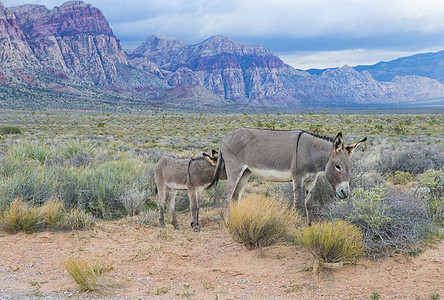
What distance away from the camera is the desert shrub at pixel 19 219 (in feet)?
23.2

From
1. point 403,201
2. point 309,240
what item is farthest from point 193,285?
point 403,201

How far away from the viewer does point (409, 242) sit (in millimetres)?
5820

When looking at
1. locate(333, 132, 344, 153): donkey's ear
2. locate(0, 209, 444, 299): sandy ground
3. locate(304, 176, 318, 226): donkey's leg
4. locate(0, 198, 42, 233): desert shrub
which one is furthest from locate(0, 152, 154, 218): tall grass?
locate(333, 132, 344, 153): donkey's ear

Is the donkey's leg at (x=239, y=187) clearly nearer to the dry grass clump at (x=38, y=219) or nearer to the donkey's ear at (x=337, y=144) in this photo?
the donkey's ear at (x=337, y=144)

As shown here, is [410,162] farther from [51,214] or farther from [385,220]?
[51,214]

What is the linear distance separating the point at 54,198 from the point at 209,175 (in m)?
3.79

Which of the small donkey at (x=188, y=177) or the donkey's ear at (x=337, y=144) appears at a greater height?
the donkey's ear at (x=337, y=144)

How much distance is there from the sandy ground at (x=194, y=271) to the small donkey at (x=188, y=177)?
3.13 ft

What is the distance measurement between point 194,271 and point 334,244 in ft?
7.44

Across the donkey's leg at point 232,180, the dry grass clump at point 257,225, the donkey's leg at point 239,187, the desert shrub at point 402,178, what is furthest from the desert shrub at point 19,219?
the desert shrub at point 402,178

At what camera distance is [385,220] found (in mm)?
5949

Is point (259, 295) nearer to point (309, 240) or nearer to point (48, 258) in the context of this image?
point (309, 240)

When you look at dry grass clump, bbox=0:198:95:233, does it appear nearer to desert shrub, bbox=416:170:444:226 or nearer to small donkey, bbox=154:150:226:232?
small donkey, bbox=154:150:226:232

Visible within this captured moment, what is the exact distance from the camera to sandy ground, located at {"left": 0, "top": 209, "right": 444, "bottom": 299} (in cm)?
490
